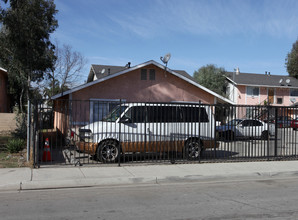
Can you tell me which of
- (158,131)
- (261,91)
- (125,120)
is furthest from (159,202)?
(261,91)

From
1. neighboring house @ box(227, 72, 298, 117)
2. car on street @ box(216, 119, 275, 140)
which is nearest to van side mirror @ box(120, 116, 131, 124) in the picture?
car on street @ box(216, 119, 275, 140)

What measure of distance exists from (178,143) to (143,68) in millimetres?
8596

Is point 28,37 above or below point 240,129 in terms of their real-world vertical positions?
above

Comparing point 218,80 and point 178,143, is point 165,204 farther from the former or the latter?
point 218,80

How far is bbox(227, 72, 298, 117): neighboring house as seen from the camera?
3891cm

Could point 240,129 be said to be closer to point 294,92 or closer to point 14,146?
point 14,146

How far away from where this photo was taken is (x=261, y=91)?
129 ft

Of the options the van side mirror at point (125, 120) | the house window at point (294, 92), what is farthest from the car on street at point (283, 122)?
the house window at point (294, 92)

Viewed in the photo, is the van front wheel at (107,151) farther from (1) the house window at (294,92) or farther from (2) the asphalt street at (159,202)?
(1) the house window at (294,92)

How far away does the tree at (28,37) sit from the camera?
44.2 feet

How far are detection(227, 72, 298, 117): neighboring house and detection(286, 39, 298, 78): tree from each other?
449 inches

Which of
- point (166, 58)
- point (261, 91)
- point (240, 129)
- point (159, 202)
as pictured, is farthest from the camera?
point (261, 91)

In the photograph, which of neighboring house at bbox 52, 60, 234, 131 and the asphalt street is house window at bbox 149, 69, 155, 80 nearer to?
neighboring house at bbox 52, 60, 234, 131

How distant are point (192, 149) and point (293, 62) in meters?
47.2
